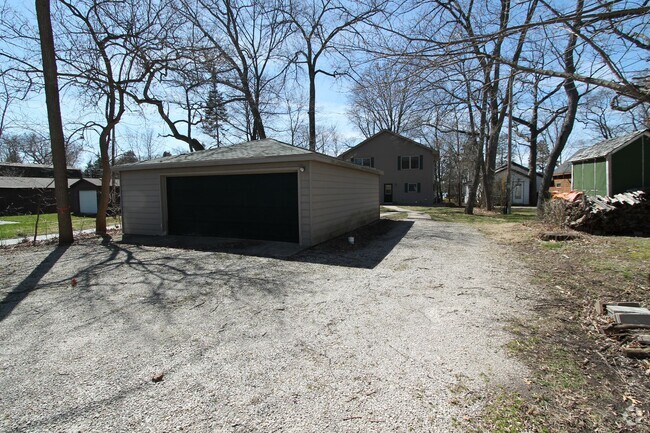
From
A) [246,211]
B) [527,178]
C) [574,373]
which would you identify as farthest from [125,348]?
[527,178]

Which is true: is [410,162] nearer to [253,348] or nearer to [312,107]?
[312,107]

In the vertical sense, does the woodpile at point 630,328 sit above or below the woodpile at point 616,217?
below

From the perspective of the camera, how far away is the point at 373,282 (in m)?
5.21

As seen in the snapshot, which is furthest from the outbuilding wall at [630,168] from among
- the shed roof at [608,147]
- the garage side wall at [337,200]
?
the garage side wall at [337,200]

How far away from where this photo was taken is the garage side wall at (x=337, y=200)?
27.0 ft

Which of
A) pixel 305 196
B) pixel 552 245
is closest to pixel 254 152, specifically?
pixel 305 196

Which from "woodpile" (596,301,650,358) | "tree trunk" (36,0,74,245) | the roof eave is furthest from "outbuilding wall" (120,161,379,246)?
"woodpile" (596,301,650,358)

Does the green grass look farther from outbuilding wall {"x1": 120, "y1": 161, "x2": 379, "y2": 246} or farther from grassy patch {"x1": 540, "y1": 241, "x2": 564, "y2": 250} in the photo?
grassy patch {"x1": 540, "y1": 241, "x2": 564, "y2": 250}

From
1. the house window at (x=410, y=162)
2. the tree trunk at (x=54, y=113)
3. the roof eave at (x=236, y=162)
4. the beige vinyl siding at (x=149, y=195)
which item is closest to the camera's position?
the roof eave at (x=236, y=162)

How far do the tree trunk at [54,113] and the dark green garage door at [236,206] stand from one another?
2.54m

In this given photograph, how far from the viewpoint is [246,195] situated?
8953 millimetres

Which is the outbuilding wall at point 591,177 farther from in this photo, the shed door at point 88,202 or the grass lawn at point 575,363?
the shed door at point 88,202

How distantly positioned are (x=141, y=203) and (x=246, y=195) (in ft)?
12.5

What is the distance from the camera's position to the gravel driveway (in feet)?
7.07
